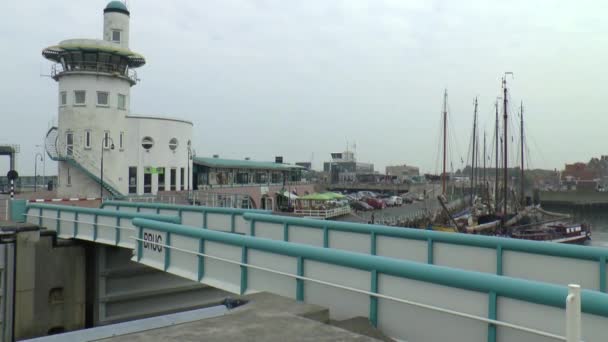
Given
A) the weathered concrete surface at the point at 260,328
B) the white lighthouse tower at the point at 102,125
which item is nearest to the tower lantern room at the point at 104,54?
the white lighthouse tower at the point at 102,125

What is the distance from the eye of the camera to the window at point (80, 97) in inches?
1519

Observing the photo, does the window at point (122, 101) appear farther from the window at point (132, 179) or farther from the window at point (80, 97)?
the window at point (132, 179)

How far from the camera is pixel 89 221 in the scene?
1934cm

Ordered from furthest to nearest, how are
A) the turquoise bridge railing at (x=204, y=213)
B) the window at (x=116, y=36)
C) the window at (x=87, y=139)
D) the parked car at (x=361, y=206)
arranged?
the parked car at (x=361, y=206) < the window at (x=116, y=36) < the window at (x=87, y=139) < the turquoise bridge railing at (x=204, y=213)

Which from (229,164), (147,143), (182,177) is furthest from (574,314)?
(229,164)

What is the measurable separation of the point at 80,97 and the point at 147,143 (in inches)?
255

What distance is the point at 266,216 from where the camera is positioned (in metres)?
16.2

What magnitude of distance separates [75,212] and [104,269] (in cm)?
267

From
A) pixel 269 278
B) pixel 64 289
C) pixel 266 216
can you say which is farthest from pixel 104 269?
pixel 269 278

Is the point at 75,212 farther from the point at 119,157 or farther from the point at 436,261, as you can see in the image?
the point at 119,157

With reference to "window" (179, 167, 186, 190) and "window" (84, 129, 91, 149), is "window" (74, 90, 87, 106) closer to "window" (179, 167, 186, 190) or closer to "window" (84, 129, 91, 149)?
"window" (84, 129, 91, 149)

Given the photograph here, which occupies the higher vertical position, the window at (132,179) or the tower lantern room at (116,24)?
the tower lantern room at (116,24)

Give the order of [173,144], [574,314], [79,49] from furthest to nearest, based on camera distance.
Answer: [173,144] < [79,49] < [574,314]

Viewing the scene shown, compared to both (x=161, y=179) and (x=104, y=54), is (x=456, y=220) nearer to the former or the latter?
(x=161, y=179)
